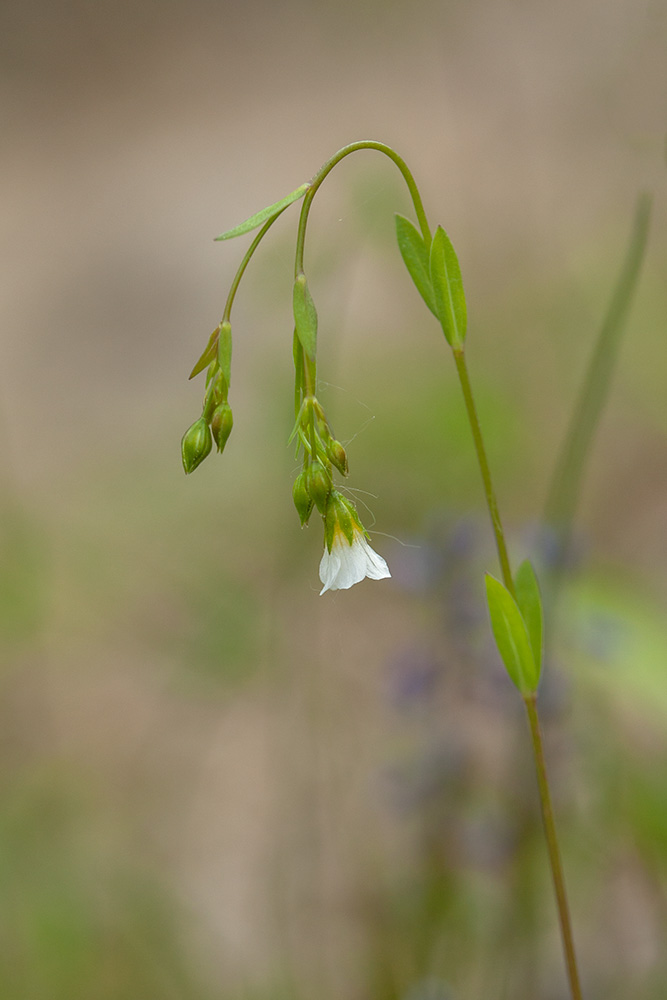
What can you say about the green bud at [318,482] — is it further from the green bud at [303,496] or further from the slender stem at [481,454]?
the slender stem at [481,454]

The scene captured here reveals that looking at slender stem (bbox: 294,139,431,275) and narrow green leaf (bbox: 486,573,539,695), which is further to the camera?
narrow green leaf (bbox: 486,573,539,695)

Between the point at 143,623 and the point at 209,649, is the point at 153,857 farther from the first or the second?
the point at 143,623

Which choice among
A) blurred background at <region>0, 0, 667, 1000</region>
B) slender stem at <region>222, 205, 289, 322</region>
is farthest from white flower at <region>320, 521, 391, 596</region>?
blurred background at <region>0, 0, 667, 1000</region>

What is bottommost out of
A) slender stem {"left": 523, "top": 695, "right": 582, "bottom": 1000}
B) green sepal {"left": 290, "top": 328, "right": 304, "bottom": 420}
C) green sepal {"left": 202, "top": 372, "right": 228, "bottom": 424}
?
slender stem {"left": 523, "top": 695, "right": 582, "bottom": 1000}

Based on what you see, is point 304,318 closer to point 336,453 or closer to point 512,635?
point 336,453

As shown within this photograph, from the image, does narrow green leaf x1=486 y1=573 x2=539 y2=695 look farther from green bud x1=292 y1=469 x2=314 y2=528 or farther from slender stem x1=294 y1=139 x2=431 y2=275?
slender stem x1=294 y1=139 x2=431 y2=275

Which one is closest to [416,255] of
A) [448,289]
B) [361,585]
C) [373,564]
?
[448,289]

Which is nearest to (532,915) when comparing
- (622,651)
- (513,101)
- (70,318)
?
(622,651)
